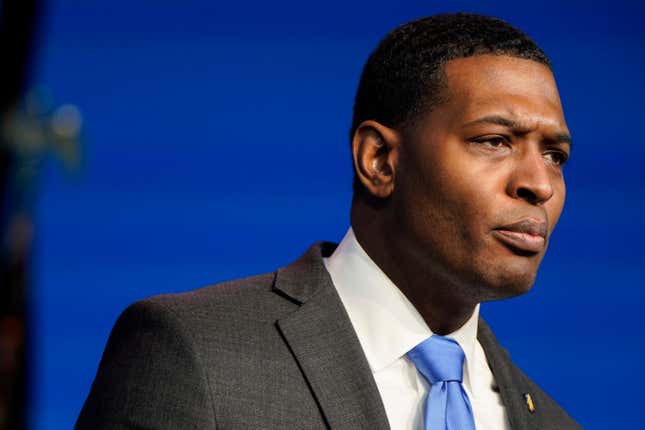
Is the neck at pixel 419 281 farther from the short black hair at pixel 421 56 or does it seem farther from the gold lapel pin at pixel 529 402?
the gold lapel pin at pixel 529 402

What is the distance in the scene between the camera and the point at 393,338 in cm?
185

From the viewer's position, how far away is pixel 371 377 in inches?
68.3

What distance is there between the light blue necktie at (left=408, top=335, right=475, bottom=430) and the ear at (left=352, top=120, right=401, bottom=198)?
0.33 m

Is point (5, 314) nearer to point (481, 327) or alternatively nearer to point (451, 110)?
point (451, 110)

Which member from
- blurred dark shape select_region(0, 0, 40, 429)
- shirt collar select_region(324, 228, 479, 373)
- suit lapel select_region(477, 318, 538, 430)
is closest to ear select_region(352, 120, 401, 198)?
shirt collar select_region(324, 228, 479, 373)

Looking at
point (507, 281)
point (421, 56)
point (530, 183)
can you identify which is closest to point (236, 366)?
point (507, 281)

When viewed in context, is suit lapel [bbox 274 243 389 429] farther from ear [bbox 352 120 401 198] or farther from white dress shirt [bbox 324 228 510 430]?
ear [bbox 352 120 401 198]

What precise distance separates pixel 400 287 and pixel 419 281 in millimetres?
A: 50

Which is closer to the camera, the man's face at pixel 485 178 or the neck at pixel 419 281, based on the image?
the man's face at pixel 485 178

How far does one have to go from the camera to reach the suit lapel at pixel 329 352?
167 cm

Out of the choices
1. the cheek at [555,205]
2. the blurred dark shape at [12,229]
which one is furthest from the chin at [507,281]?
the blurred dark shape at [12,229]

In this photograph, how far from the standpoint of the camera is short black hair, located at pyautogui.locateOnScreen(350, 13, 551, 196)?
1.91m

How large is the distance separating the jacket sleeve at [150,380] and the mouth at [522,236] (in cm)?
62

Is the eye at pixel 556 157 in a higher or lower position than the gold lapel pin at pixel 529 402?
higher
